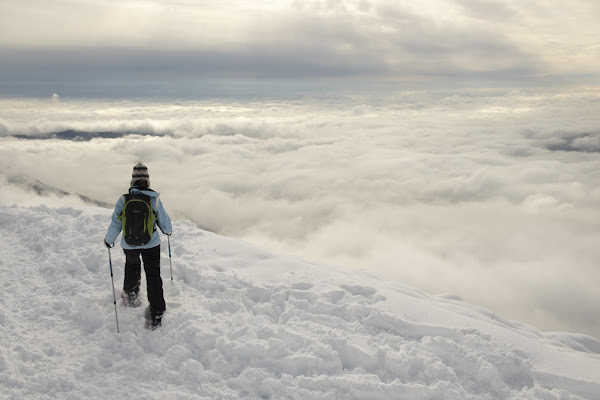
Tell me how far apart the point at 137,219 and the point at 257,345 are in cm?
227

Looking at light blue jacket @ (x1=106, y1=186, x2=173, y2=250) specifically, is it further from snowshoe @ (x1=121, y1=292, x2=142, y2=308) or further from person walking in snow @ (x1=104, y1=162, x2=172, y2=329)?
snowshoe @ (x1=121, y1=292, x2=142, y2=308)

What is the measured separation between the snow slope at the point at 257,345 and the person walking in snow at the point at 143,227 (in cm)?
42

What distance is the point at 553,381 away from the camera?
4.57m

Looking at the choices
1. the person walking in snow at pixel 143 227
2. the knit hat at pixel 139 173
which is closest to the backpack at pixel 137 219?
the person walking in snow at pixel 143 227

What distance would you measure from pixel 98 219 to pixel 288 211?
182669mm

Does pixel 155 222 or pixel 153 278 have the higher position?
pixel 155 222

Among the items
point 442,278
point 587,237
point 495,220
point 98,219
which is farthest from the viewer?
point 495,220

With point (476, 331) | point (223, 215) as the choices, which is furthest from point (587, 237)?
point (476, 331)

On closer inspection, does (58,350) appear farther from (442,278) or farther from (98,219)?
(442,278)

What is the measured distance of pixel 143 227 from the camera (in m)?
4.98

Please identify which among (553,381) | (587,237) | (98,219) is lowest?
(587,237)

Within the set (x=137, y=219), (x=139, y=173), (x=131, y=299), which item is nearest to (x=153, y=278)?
(x=131, y=299)

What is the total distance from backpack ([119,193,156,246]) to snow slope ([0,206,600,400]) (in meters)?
1.17

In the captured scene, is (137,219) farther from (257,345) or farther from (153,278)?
(257,345)
